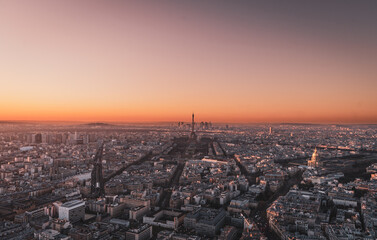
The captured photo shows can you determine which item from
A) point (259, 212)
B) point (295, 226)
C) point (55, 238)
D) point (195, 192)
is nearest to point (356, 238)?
point (295, 226)

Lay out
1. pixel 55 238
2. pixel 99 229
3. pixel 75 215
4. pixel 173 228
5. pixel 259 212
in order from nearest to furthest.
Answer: pixel 55 238 → pixel 99 229 → pixel 173 228 → pixel 75 215 → pixel 259 212

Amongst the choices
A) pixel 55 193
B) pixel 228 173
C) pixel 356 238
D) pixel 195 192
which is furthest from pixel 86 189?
pixel 356 238

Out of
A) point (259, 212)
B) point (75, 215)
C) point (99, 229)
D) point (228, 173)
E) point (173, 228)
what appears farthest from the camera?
point (228, 173)

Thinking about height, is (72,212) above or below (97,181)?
above

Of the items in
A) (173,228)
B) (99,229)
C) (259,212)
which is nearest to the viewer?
(99,229)

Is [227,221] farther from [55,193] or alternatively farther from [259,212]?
[55,193]

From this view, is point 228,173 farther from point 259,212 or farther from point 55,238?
point 55,238

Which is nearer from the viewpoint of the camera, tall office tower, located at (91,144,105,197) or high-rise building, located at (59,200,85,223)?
high-rise building, located at (59,200,85,223)

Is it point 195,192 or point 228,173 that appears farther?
point 228,173

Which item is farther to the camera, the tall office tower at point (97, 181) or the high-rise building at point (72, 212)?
the tall office tower at point (97, 181)

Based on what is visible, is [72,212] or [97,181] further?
[97,181]
